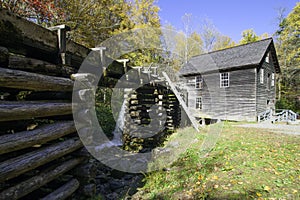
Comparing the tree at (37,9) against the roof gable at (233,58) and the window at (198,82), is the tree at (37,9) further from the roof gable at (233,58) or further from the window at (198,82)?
the window at (198,82)

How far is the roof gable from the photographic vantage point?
16578 mm

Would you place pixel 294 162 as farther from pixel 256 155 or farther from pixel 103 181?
pixel 103 181

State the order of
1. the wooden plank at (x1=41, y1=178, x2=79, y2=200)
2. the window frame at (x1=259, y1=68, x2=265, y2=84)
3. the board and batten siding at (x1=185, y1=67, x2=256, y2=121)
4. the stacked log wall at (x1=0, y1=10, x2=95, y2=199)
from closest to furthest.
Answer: the stacked log wall at (x1=0, y1=10, x2=95, y2=199) → the wooden plank at (x1=41, y1=178, x2=79, y2=200) → the board and batten siding at (x1=185, y1=67, x2=256, y2=121) → the window frame at (x1=259, y1=68, x2=265, y2=84)

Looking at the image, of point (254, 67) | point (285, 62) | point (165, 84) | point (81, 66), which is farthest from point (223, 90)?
point (81, 66)

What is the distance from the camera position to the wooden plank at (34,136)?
7.05 feet

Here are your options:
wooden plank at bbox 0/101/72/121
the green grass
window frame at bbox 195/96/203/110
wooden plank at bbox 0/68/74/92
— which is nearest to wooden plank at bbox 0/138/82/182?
wooden plank at bbox 0/101/72/121

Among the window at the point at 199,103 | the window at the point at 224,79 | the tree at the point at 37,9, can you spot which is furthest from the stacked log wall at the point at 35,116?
the window at the point at 199,103

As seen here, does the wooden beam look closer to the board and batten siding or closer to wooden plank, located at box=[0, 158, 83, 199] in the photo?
wooden plank, located at box=[0, 158, 83, 199]

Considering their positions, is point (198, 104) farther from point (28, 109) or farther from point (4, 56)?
point (4, 56)

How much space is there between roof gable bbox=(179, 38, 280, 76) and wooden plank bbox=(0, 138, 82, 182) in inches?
659

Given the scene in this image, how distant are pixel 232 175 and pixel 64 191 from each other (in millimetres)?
3355

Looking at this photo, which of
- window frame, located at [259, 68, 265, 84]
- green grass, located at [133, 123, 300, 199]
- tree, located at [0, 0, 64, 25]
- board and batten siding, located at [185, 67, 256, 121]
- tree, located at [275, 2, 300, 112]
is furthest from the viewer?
tree, located at [275, 2, 300, 112]

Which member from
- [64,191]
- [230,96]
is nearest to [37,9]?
[64,191]

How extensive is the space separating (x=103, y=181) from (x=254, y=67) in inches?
632
